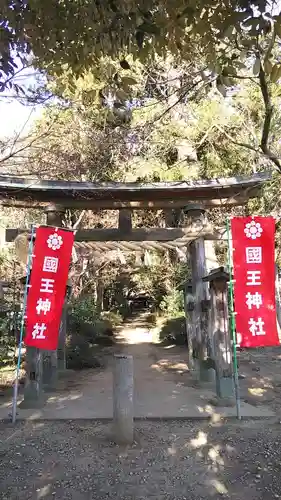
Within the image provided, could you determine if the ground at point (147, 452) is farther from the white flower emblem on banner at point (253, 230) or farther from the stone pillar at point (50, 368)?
the white flower emblem on banner at point (253, 230)

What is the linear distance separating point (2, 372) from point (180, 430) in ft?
16.7

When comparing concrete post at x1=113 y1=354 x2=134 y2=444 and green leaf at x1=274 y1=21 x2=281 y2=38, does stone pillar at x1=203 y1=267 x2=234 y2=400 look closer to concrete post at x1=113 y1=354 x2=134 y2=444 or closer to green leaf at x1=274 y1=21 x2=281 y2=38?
concrete post at x1=113 y1=354 x2=134 y2=444

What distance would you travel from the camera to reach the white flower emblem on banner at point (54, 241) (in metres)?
6.68

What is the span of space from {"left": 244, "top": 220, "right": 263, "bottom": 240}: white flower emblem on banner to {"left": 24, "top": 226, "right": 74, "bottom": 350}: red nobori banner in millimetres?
2781

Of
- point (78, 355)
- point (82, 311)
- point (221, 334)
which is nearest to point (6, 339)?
point (78, 355)

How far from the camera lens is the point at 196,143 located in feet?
45.3

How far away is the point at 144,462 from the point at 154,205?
5.03 meters

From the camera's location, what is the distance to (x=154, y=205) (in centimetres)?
843

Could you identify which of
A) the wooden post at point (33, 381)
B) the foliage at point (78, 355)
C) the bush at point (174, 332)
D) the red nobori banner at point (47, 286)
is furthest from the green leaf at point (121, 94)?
the bush at point (174, 332)

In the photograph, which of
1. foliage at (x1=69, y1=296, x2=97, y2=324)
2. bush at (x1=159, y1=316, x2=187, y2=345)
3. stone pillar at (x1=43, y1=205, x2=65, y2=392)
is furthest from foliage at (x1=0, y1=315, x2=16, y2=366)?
bush at (x1=159, y1=316, x2=187, y2=345)

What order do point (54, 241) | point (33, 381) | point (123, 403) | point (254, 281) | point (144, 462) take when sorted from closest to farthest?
point (144, 462) → point (123, 403) → point (254, 281) → point (54, 241) → point (33, 381)

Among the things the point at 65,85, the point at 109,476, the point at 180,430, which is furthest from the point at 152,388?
the point at 65,85

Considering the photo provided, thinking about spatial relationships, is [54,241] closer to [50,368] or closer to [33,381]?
[33,381]

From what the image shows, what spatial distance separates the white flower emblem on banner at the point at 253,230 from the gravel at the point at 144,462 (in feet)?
8.66
